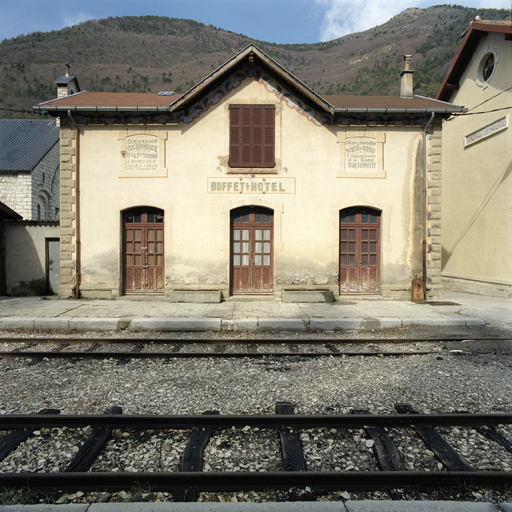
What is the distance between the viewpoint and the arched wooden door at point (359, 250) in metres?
10.9

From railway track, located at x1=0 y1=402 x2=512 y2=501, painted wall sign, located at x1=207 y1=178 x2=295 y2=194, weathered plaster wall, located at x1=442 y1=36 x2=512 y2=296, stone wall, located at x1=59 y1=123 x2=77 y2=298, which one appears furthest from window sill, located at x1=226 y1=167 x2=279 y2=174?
weathered plaster wall, located at x1=442 y1=36 x2=512 y2=296

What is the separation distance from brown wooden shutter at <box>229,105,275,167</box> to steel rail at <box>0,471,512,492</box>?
360 inches

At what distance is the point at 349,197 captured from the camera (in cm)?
1072

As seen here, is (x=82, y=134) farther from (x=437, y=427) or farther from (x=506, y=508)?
(x=506, y=508)

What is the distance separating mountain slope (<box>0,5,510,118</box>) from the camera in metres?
63.3

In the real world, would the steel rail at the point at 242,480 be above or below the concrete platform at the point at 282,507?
below

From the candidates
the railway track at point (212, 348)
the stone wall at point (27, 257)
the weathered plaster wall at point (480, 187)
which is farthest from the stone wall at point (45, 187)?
the weathered plaster wall at point (480, 187)

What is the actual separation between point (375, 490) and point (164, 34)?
13029 cm

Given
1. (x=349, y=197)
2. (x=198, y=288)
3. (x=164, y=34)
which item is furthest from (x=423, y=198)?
(x=164, y=34)

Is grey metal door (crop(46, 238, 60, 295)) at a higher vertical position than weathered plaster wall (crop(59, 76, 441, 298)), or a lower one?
lower

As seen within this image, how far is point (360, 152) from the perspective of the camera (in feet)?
35.1

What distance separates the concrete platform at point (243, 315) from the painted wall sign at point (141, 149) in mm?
4367

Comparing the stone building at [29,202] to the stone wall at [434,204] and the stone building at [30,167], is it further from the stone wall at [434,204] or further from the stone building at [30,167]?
the stone wall at [434,204]

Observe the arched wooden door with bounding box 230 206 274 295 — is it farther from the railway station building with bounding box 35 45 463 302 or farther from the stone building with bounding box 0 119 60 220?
the stone building with bounding box 0 119 60 220
